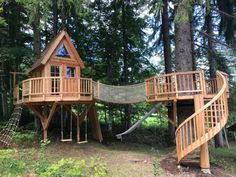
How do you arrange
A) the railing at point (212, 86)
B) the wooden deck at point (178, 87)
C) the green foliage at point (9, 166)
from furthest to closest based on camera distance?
1. the railing at point (212, 86)
2. the wooden deck at point (178, 87)
3. the green foliage at point (9, 166)

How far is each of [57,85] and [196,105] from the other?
5.68 metres

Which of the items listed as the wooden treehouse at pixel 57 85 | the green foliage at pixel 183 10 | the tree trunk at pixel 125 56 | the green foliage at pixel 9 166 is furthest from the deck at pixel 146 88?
the tree trunk at pixel 125 56

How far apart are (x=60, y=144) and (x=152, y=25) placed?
30.0 feet

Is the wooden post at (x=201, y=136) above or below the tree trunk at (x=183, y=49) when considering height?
below

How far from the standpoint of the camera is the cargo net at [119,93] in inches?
415

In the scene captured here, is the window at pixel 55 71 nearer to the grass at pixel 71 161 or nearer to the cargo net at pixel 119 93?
the cargo net at pixel 119 93

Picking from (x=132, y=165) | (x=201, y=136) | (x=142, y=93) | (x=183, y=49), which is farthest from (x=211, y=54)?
(x=132, y=165)

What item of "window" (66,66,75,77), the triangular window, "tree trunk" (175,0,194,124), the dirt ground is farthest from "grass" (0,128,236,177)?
the triangular window

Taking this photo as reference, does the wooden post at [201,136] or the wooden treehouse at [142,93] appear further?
the wooden treehouse at [142,93]

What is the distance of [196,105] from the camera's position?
24.8 ft

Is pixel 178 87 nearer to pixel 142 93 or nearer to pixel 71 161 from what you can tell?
pixel 142 93

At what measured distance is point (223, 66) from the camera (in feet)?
42.8

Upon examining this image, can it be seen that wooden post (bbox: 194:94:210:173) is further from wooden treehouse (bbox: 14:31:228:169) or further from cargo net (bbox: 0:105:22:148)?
cargo net (bbox: 0:105:22:148)

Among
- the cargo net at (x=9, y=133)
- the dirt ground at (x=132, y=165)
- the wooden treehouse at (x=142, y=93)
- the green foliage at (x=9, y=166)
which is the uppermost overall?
the wooden treehouse at (x=142, y=93)
